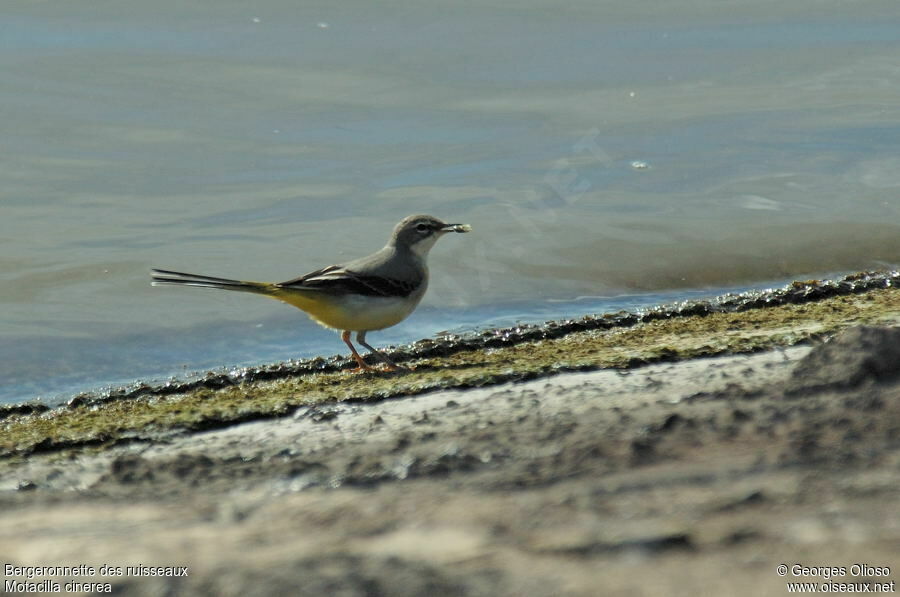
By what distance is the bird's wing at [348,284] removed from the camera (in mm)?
6523

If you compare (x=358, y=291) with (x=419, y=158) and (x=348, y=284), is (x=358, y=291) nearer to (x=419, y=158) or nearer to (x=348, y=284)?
(x=348, y=284)

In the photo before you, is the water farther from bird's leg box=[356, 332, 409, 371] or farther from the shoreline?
the shoreline

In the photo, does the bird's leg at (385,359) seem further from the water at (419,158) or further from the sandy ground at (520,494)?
the sandy ground at (520,494)

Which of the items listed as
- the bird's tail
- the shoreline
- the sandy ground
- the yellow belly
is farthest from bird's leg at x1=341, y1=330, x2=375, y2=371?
the sandy ground

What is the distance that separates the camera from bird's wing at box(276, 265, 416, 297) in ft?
21.4

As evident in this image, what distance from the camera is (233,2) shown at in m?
12.6

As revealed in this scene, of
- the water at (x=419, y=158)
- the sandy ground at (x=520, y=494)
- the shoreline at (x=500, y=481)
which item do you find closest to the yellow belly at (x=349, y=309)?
the water at (x=419, y=158)

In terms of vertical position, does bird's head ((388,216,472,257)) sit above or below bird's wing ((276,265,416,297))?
above

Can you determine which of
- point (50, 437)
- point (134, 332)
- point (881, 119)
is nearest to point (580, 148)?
point (881, 119)

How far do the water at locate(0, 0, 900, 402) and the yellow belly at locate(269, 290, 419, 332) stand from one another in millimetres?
808

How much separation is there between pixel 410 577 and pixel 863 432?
1.46 meters

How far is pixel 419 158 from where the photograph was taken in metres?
9.79

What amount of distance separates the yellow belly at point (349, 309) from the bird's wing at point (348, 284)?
0.12 feet

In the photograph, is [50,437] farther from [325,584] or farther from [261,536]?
[325,584]
